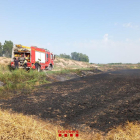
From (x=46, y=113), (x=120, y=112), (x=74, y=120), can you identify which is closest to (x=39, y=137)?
(x=74, y=120)

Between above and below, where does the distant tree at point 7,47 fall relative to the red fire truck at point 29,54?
above

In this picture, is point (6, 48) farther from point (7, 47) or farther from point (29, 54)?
point (29, 54)

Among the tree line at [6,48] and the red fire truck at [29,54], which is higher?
the tree line at [6,48]

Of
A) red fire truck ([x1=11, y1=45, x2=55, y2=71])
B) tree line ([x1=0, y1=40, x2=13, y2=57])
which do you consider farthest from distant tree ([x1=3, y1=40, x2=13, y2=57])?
red fire truck ([x1=11, y1=45, x2=55, y2=71])

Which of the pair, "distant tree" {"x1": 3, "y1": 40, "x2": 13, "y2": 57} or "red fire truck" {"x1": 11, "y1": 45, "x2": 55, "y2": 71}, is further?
"distant tree" {"x1": 3, "y1": 40, "x2": 13, "y2": 57}

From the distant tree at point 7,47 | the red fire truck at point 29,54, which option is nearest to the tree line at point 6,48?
the distant tree at point 7,47

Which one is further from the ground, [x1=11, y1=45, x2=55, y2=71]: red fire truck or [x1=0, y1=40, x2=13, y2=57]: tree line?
[x1=0, y1=40, x2=13, y2=57]: tree line

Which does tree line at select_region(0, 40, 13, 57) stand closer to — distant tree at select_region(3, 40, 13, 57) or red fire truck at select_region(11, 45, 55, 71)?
distant tree at select_region(3, 40, 13, 57)

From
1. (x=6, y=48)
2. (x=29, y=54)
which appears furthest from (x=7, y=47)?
(x=29, y=54)

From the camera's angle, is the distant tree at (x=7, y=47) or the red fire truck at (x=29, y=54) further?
the distant tree at (x=7, y=47)

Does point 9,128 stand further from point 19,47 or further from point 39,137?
point 19,47

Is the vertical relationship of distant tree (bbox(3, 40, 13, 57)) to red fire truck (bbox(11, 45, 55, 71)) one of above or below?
above

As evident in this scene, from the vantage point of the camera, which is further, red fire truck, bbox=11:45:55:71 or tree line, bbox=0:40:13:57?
tree line, bbox=0:40:13:57

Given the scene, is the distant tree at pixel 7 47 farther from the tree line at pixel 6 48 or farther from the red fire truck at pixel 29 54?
the red fire truck at pixel 29 54
